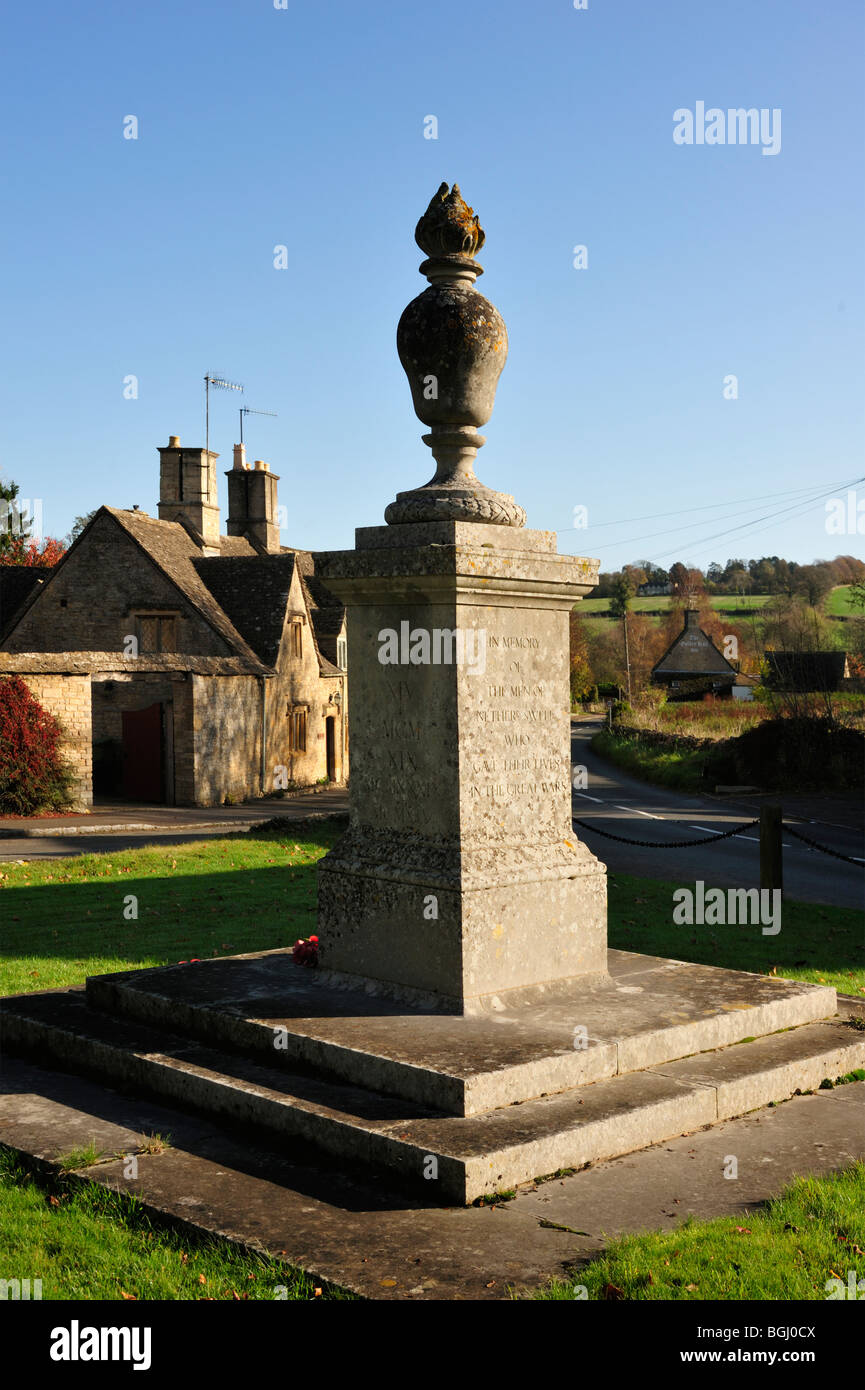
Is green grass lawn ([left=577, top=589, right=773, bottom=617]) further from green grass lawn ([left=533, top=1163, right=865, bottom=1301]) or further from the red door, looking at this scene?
green grass lawn ([left=533, top=1163, right=865, bottom=1301])

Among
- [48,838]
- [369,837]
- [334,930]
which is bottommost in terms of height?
[48,838]

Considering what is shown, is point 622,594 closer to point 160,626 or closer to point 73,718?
point 160,626

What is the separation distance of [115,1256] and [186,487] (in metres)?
34.4

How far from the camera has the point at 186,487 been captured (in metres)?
36.6

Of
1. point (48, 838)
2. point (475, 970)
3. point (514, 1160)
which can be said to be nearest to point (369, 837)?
point (475, 970)

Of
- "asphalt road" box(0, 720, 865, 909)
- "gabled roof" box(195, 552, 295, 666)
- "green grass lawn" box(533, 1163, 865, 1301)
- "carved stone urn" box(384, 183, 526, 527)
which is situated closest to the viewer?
"green grass lawn" box(533, 1163, 865, 1301)

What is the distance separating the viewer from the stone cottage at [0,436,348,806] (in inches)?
1148

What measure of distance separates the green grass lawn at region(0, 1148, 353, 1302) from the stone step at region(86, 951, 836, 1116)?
1.17m

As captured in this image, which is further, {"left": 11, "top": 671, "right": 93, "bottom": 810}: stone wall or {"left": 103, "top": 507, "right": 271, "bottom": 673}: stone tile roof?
{"left": 103, "top": 507, "right": 271, "bottom": 673}: stone tile roof

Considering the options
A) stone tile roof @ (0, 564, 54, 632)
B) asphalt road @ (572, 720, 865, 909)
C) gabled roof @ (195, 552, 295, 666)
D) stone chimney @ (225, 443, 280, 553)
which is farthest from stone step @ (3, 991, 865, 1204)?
stone chimney @ (225, 443, 280, 553)

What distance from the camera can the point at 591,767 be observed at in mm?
38281

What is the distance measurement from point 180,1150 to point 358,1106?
75 centimetres

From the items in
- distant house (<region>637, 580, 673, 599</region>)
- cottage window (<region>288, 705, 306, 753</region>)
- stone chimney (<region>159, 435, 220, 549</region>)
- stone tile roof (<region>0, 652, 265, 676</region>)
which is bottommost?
cottage window (<region>288, 705, 306, 753</region>)
